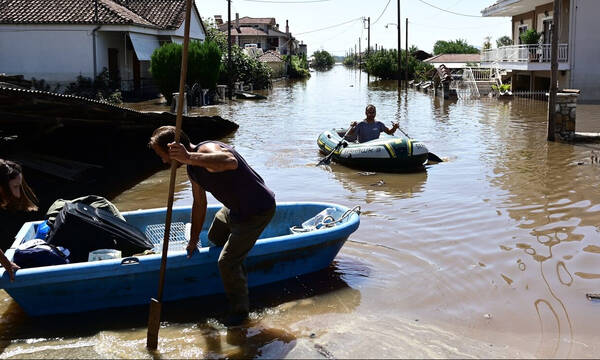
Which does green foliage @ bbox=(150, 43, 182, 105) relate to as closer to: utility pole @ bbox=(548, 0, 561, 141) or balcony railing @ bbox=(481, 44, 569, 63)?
balcony railing @ bbox=(481, 44, 569, 63)

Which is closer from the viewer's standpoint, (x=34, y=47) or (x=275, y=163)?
(x=275, y=163)

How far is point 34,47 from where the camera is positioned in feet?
99.9

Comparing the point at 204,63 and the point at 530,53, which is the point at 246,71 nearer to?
the point at 204,63

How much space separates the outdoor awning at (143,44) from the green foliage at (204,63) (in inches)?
131

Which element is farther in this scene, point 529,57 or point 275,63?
point 275,63

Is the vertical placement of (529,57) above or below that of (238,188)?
above

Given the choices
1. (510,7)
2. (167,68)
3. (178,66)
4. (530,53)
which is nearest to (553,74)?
(530,53)

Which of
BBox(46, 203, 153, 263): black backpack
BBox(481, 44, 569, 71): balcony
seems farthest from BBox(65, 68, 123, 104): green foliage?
BBox(46, 203, 153, 263): black backpack

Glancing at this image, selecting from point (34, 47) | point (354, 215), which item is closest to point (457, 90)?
point (34, 47)

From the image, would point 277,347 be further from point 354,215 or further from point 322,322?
point 354,215

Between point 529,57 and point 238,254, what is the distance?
84.2 ft

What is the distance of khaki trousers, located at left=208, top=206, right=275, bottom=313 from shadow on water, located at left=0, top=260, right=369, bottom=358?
0.25 metres

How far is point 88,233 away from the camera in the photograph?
648 centimetres

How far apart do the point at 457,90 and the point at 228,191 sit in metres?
32.1
